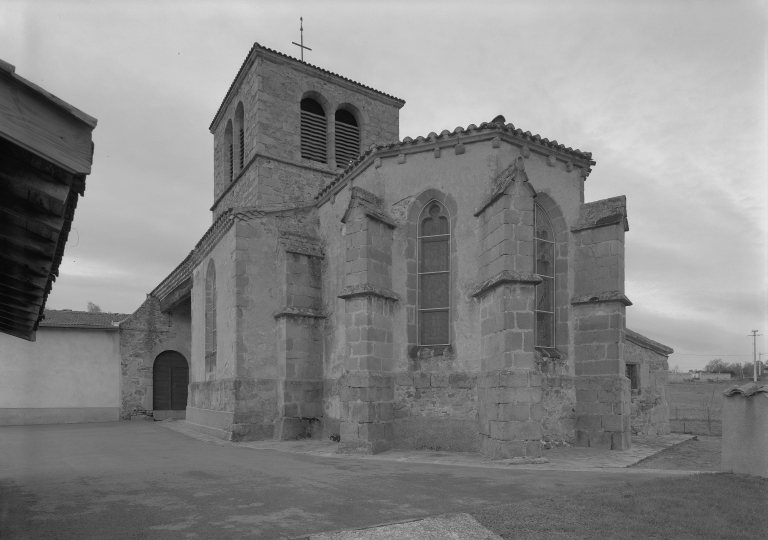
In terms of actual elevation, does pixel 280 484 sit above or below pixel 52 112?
below

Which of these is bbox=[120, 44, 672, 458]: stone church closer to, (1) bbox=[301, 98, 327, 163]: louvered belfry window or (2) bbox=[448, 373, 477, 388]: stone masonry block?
(2) bbox=[448, 373, 477, 388]: stone masonry block

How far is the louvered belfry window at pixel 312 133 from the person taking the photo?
18359 mm

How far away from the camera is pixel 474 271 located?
1140cm

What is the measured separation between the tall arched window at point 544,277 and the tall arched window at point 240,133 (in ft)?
36.9

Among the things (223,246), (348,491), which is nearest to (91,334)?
(223,246)

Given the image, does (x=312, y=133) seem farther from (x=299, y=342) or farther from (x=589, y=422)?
(x=589, y=422)

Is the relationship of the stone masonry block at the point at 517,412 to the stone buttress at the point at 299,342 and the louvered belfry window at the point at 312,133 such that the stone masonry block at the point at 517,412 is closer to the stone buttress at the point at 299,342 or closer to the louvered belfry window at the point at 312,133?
the stone buttress at the point at 299,342

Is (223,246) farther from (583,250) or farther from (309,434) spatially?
(583,250)

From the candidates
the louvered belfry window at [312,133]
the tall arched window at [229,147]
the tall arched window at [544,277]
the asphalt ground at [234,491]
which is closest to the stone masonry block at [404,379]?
the asphalt ground at [234,491]

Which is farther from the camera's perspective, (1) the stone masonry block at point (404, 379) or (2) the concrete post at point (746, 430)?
(1) the stone masonry block at point (404, 379)

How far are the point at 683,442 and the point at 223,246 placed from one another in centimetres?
1246

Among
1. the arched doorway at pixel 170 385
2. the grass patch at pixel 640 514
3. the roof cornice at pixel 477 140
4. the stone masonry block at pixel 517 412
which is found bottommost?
the arched doorway at pixel 170 385

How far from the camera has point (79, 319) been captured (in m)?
23.0

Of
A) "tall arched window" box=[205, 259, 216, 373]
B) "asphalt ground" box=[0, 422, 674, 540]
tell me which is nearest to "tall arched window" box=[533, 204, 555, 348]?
"asphalt ground" box=[0, 422, 674, 540]
